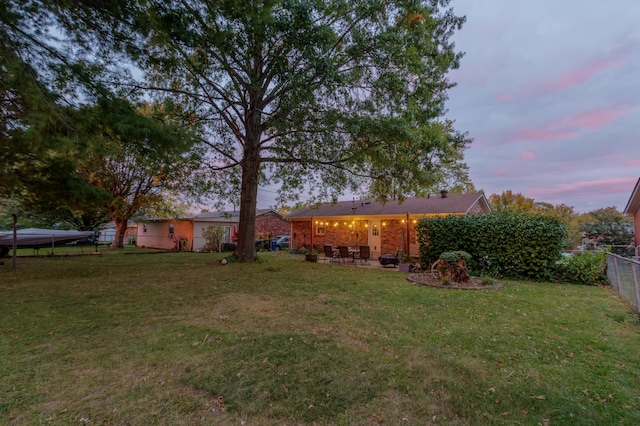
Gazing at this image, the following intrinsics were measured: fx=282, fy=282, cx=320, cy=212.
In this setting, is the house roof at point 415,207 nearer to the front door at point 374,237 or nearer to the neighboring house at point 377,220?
the neighboring house at point 377,220

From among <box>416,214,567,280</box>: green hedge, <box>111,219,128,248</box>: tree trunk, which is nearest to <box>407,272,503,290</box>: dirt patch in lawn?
<box>416,214,567,280</box>: green hedge

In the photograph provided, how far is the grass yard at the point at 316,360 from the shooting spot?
8.57 ft

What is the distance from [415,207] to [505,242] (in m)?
6.66

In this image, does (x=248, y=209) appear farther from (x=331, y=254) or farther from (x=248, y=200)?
(x=331, y=254)

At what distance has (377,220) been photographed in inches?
688

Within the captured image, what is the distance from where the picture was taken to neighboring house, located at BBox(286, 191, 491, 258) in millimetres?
15758

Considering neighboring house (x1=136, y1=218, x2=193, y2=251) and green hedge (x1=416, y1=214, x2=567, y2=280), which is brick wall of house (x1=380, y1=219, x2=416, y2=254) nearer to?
green hedge (x1=416, y1=214, x2=567, y2=280)

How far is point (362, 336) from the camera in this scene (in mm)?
4414

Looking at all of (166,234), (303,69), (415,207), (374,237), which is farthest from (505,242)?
(166,234)

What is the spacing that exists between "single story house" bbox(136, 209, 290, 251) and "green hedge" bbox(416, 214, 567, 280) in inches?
582

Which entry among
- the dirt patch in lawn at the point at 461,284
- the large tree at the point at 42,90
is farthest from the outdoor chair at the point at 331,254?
the large tree at the point at 42,90

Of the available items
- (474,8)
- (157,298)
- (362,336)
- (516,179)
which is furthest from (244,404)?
(516,179)

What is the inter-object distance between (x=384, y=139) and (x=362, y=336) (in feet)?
21.5

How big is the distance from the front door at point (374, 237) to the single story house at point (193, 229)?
1008 cm
